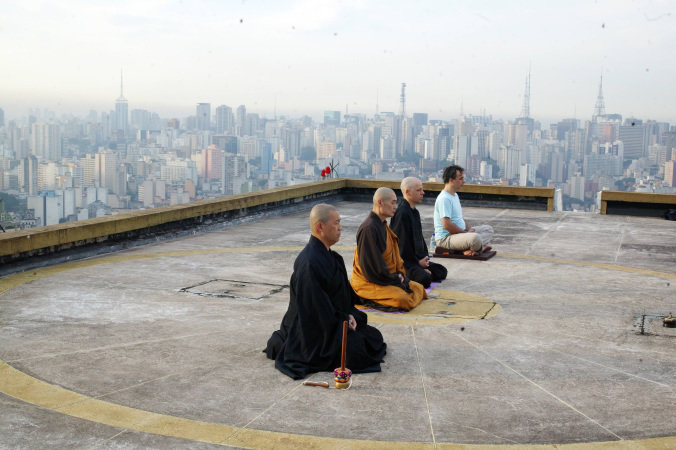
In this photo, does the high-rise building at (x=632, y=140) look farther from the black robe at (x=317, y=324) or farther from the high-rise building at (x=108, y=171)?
the black robe at (x=317, y=324)

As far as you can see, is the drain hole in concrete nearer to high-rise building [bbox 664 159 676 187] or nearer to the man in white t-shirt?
the man in white t-shirt

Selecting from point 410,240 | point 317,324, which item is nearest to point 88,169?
point 410,240

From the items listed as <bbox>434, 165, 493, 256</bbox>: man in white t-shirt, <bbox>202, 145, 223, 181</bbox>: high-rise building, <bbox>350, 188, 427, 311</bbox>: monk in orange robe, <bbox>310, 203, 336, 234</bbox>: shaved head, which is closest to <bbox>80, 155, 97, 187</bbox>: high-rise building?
<bbox>202, 145, 223, 181</bbox>: high-rise building

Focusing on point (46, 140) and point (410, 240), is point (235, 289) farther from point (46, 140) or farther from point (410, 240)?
point (46, 140)

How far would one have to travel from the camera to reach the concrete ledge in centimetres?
2062

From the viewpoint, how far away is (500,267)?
12.4 metres

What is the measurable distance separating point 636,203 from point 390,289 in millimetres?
14320

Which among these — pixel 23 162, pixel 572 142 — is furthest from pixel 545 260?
pixel 572 142

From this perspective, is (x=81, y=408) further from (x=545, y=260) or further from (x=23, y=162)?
(x=23, y=162)

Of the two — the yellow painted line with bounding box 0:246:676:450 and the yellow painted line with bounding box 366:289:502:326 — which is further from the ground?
the yellow painted line with bounding box 366:289:502:326

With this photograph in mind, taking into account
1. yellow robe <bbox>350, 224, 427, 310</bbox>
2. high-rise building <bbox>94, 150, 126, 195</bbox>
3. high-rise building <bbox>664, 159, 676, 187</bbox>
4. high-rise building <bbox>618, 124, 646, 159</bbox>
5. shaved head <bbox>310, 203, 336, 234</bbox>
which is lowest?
high-rise building <bbox>94, 150, 126, 195</bbox>

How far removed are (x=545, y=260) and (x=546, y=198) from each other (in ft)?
29.3

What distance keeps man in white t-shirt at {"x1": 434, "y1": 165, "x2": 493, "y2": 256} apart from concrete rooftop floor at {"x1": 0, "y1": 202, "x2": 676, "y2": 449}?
2.45 ft

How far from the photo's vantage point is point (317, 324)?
680 cm
